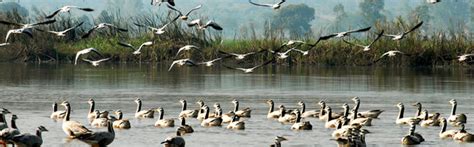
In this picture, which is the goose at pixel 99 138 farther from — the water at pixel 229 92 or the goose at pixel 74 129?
the water at pixel 229 92

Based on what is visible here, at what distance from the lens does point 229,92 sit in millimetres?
38812

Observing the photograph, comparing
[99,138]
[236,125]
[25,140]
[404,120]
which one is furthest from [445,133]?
[25,140]

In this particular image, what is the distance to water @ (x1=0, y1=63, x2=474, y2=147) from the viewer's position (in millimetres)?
25172

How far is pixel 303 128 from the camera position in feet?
86.8

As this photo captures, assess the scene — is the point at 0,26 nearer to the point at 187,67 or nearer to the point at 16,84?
the point at 187,67

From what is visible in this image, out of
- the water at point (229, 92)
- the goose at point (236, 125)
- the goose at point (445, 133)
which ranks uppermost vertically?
the water at point (229, 92)

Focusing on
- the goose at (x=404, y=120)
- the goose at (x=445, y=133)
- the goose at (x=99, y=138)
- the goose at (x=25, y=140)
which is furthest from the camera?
the goose at (x=404, y=120)

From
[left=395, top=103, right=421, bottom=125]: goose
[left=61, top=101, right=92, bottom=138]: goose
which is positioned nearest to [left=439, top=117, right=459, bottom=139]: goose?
[left=395, top=103, right=421, bottom=125]: goose

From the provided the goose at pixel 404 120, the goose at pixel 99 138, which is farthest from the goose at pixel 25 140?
the goose at pixel 404 120

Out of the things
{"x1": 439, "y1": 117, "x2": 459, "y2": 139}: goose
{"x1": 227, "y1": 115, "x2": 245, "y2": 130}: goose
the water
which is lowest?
{"x1": 439, "y1": 117, "x2": 459, "y2": 139}: goose

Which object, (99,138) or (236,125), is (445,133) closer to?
(236,125)

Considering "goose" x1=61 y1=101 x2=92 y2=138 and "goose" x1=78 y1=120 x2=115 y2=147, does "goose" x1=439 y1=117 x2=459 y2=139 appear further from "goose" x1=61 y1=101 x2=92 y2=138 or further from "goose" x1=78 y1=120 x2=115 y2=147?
"goose" x1=61 y1=101 x2=92 y2=138

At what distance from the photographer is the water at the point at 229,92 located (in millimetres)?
25172

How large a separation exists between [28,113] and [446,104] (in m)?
11.5
